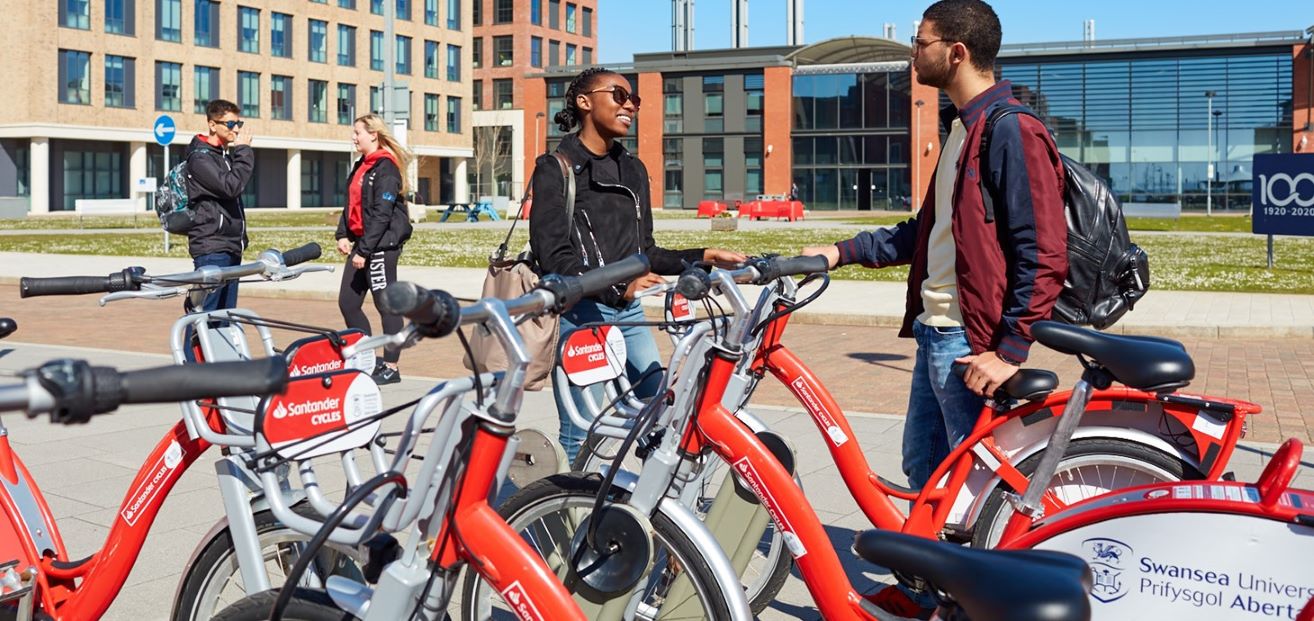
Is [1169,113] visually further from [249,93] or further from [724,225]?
[249,93]

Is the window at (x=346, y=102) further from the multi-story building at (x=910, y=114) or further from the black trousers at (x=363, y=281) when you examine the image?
the black trousers at (x=363, y=281)

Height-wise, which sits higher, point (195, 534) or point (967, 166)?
point (967, 166)

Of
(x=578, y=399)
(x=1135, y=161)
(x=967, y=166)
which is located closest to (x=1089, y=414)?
(x=967, y=166)

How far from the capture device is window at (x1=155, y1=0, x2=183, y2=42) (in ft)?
190

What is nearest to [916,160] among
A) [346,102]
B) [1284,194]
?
[346,102]

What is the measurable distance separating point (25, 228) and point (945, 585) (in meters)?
40.2

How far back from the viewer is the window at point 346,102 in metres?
68.1

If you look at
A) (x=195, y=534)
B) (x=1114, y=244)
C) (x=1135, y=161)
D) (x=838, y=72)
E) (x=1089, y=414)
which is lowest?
(x=195, y=534)

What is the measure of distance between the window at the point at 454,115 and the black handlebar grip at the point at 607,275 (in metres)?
74.7

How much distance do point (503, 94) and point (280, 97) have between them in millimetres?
23529

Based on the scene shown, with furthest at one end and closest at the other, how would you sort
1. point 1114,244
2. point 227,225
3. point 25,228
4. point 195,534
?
point 25,228 < point 227,225 < point 195,534 < point 1114,244

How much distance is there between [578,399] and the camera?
4.70 m

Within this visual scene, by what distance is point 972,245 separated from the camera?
11.7 feet

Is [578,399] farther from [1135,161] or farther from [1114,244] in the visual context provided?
[1135,161]
